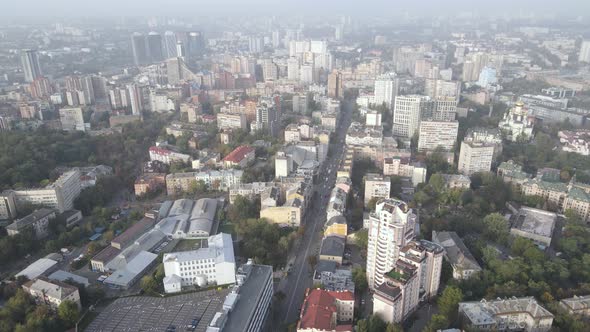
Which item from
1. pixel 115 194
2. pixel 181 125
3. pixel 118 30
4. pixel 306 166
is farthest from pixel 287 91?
pixel 118 30

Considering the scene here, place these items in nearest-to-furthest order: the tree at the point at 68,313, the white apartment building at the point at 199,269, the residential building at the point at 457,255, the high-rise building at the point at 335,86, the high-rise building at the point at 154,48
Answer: the tree at the point at 68,313
the white apartment building at the point at 199,269
the residential building at the point at 457,255
the high-rise building at the point at 335,86
the high-rise building at the point at 154,48

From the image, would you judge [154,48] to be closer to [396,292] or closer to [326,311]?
[326,311]

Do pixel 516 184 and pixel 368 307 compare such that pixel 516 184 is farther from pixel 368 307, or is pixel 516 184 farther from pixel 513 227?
pixel 368 307

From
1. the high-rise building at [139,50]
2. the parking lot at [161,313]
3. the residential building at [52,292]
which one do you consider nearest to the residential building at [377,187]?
the parking lot at [161,313]

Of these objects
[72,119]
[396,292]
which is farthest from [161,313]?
[72,119]

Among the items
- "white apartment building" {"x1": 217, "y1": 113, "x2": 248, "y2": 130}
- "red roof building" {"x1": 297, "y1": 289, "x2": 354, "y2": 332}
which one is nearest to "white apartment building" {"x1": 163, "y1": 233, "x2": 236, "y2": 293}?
"red roof building" {"x1": 297, "y1": 289, "x2": 354, "y2": 332}

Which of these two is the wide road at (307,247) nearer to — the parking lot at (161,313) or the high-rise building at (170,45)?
the parking lot at (161,313)

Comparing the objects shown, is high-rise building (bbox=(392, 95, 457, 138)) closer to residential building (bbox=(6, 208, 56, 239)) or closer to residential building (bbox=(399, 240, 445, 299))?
residential building (bbox=(399, 240, 445, 299))
